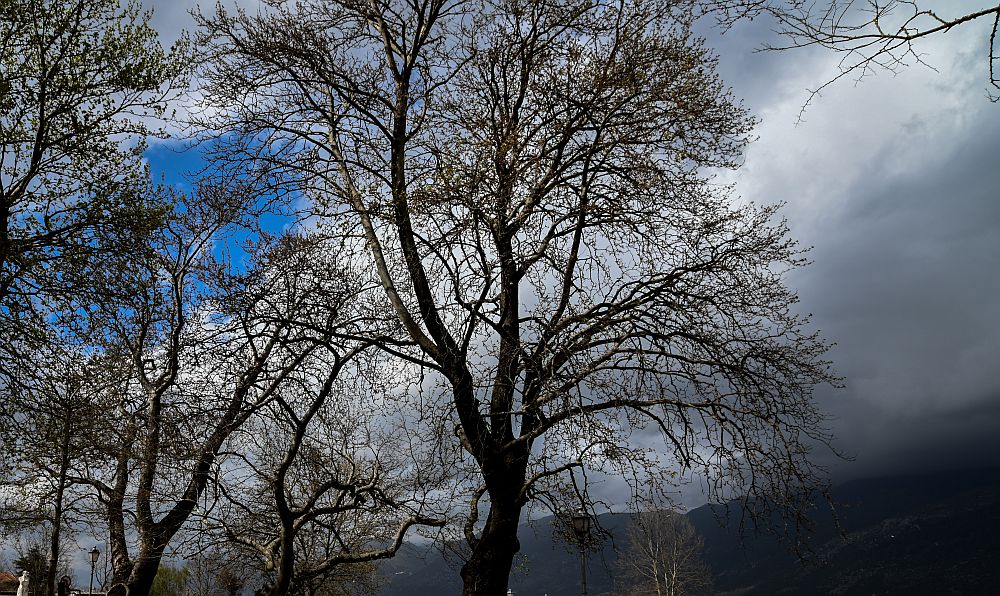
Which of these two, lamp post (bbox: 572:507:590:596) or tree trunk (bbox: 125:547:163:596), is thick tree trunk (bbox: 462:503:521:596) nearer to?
lamp post (bbox: 572:507:590:596)

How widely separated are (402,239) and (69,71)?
4.84m

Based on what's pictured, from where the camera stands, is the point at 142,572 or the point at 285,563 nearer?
the point at 285,563

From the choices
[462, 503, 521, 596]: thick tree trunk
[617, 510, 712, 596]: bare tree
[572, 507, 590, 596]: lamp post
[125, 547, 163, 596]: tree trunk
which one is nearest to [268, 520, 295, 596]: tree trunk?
[462, 503, 521, 596]: thick tree trunk

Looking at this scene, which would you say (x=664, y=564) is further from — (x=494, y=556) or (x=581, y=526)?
(x=494, y=556)

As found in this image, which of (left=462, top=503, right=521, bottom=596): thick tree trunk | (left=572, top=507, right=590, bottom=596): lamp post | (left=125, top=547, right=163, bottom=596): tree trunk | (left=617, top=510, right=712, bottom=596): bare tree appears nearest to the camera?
(left=462, top=503, right=521, bottom=596): thick tree trunk

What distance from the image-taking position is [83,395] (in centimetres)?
1050

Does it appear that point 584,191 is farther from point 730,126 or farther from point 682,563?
point 682,563

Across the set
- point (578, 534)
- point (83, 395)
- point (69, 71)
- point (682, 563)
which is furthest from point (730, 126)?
point (682, 563)

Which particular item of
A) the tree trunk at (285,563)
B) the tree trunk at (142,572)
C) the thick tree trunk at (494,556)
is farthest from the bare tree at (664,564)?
the thick tree trunk at (494,556)

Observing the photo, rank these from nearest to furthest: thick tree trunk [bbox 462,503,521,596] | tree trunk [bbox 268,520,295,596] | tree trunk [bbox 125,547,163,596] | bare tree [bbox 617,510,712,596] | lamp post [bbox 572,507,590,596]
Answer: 1. thick tree trunk [bbox 462,503,521,596]
2. lamp post [bbox 572,507,590,596]
3. tree trunk [bbox 268,520,295,596]
4. tree trunk [bbox 125,547,163,596]
5. bare tree [bbox 617,510,712,596]

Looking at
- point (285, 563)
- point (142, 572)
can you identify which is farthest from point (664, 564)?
point (285, 563)

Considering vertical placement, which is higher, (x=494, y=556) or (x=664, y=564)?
(x=494, y=556)

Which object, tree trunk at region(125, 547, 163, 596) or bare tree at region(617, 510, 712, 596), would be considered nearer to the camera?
tree trunk at region(125, 547, 163, 596)

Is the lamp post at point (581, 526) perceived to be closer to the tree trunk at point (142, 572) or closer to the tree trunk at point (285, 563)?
the tree trunk at point (285, 563)
